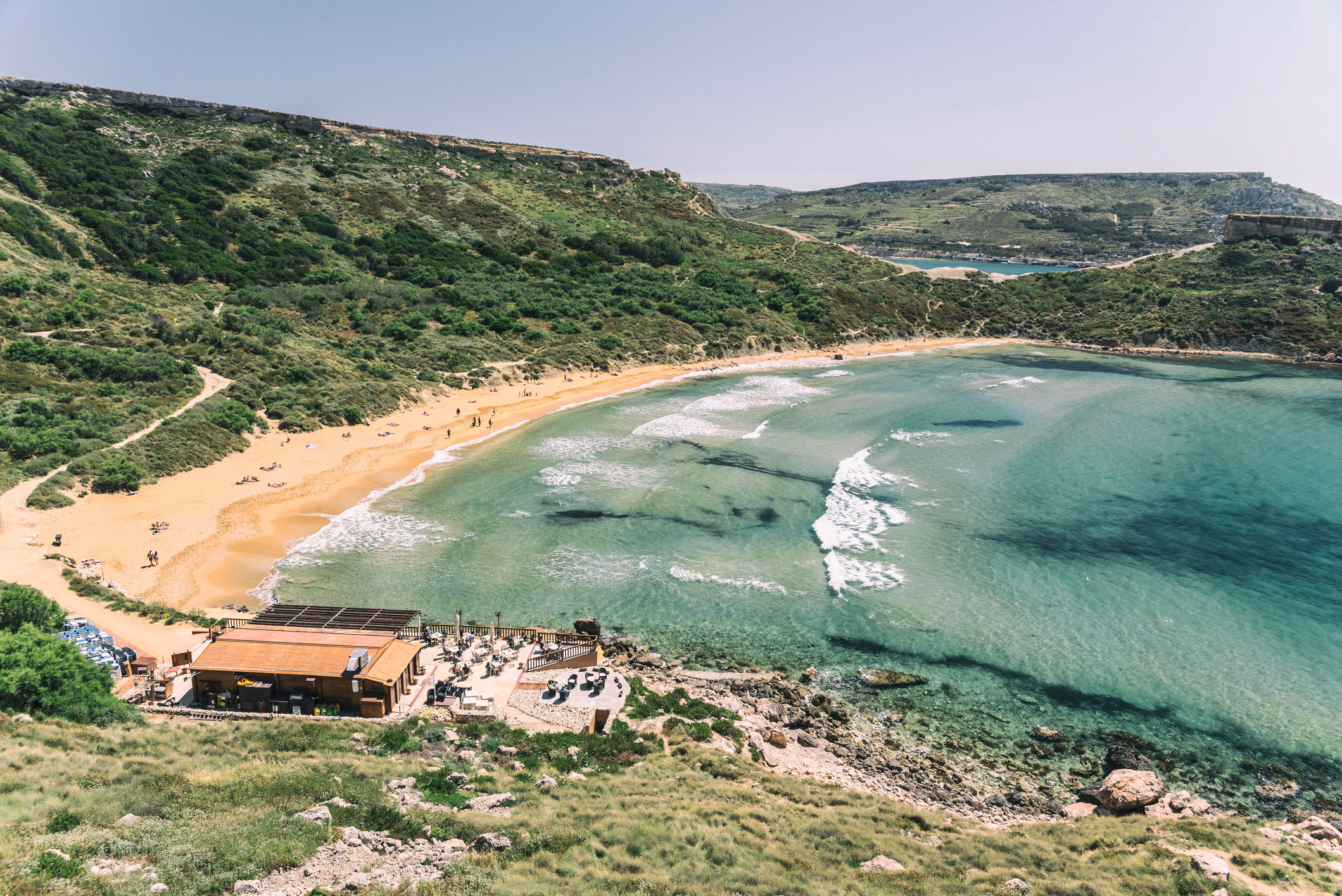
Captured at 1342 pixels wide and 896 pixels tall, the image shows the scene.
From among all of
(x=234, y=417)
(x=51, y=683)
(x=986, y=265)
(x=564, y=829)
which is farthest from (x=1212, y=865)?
(x=986, y=265)

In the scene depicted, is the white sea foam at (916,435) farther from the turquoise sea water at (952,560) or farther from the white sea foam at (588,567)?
the white sea foam at (588,567)

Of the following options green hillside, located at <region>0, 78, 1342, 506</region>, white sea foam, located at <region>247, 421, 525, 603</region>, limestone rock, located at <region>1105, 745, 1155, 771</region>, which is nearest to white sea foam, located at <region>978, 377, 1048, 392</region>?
green hillside, located at <region>0, 78, 1342, 506</region>

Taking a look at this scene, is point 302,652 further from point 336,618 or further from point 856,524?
point 856,524

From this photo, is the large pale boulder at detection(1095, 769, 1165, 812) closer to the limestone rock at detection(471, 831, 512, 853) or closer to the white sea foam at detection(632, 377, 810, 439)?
the limestone rock at detection(471, 831, 512, 853)

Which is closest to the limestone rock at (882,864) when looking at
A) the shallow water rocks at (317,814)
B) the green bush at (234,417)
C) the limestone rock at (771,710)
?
the limestone rock at (771,710)

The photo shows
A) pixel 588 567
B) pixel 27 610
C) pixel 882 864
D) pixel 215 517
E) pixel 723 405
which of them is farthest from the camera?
pixel 723 405
